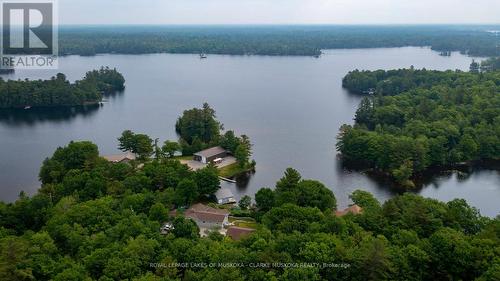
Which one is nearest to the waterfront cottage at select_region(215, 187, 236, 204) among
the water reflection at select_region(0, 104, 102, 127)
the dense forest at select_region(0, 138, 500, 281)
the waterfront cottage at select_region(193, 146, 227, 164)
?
the dense forest at select_region(0, 138, 500, 281)

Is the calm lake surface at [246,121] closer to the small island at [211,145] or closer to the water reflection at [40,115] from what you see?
the water reflection at [40,115]

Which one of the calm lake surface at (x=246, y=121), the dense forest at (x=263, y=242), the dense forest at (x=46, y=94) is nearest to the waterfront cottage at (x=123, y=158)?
the calm lake surface at (x=246, y=121)

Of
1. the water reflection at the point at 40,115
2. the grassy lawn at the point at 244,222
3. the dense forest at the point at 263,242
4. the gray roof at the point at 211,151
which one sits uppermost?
the water reflection at the point at 40,115

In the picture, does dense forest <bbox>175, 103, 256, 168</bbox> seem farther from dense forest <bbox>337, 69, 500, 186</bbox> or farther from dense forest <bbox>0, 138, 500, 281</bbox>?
dense forest <bbox>0, 138, 500, 281</bbox>

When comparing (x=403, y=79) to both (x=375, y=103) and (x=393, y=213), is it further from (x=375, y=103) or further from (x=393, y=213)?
(x=393, y=213)

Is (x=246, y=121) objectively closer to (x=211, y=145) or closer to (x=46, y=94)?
(x=211, y=145)

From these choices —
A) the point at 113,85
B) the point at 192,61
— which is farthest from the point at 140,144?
the point at 192,61

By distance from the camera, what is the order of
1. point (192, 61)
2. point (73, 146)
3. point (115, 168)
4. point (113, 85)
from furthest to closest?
point (192, 61), point (113, 85), point (73, 146), point (115, 168)
